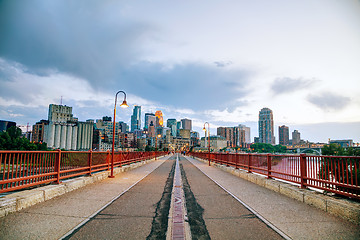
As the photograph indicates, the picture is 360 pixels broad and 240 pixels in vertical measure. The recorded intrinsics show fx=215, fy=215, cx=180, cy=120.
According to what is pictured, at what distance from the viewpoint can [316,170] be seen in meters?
7.73

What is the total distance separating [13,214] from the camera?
5.54 meters

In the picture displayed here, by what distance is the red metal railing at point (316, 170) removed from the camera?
625cm

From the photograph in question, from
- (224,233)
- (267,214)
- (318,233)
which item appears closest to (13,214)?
(224,233)

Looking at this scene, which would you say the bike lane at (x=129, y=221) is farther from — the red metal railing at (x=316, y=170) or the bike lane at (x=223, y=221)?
the red metal railing at (x=316, y=170)

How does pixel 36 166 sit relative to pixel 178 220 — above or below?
above

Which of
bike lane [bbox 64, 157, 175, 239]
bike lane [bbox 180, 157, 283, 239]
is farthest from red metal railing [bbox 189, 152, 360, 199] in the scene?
bike lane [bbox 64, 157, 175, 239]

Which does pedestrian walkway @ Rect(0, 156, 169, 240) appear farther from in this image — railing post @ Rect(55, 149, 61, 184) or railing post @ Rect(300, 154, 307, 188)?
railing post @ Rect(300, 154, 307, 188)

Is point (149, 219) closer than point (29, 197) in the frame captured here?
Yes

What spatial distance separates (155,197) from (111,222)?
3032 mm

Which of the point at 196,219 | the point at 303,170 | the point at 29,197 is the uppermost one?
the point at 303,170

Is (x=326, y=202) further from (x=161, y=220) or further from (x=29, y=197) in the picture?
(x=29, y=197)

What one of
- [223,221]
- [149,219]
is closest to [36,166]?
[149,219]

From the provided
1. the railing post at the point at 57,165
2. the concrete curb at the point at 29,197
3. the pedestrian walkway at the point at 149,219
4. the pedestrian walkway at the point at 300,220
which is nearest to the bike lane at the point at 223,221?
the pedestrian walkway at the point at 149,219

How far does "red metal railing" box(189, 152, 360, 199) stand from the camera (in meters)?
6.25
